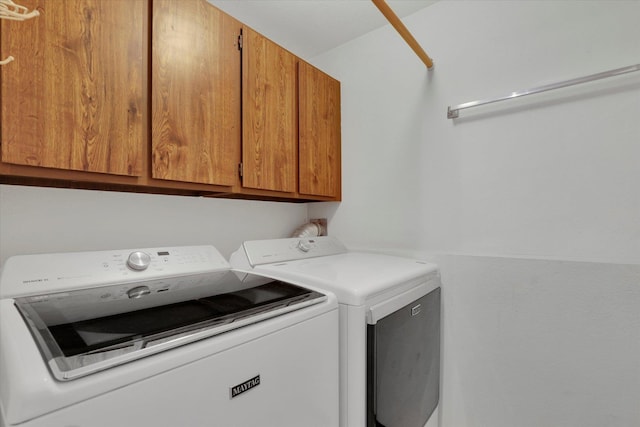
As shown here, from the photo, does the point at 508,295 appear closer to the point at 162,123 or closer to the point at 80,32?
the point at 162,123

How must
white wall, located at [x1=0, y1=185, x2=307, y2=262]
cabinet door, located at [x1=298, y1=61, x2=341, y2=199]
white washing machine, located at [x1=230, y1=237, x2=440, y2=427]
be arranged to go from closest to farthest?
1. white washing machine, located at [x1=230, y1=237, x2=440, y2=427]
2. white wall, located at [x1=0, y1=185, x2=307, y2=262]
3. cabinet door, located at [x1=298, y1=61, x2=341, y2=199]

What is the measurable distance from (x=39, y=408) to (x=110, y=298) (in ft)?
1.49

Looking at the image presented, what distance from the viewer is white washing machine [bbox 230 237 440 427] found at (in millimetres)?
994

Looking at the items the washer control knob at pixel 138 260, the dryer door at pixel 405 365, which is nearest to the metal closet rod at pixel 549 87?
the dryer door at pixel 405 365

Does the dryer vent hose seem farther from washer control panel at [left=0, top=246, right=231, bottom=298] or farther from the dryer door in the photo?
the dryer door

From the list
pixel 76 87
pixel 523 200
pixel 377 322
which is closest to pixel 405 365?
pixel 377 322

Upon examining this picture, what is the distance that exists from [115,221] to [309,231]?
3.57 feet

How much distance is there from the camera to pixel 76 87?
962mm

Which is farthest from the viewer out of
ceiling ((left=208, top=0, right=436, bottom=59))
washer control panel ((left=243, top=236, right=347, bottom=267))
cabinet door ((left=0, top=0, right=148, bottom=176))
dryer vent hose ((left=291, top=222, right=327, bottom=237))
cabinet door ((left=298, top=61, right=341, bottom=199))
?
dryer vent hose ((left=291, top=222, right=327, bottom=237))

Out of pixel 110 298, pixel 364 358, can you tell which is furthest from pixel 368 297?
pixel 110 298

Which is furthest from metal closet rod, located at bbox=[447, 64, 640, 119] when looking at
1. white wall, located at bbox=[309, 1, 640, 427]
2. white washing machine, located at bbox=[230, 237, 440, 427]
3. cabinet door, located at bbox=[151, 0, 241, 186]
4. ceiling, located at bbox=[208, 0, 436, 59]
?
cabinet door, located at bbox=[151, 0, 241, 186]

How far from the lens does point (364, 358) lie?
100 centimetres

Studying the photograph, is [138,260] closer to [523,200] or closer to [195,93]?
[195,93]

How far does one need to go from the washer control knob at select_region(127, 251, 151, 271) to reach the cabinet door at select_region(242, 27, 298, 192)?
1.73 feet
